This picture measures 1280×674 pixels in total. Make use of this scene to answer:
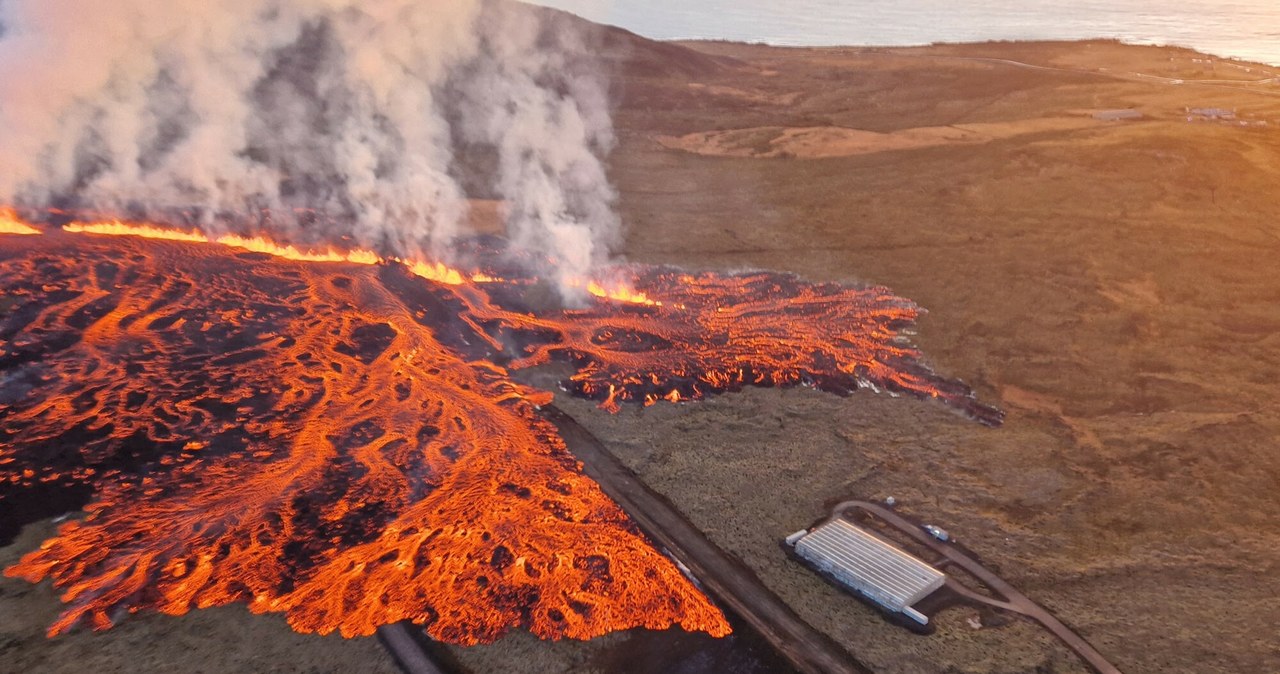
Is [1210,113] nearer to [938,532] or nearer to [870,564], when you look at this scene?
[938,532]

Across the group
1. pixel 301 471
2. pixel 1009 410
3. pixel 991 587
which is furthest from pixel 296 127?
pixel 991 587

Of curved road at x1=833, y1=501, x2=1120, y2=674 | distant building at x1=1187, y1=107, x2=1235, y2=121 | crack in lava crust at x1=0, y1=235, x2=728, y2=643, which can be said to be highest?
distant building at x1=1187, y1=107, x2=1235, y2=121

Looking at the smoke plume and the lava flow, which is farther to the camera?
the smoke plume

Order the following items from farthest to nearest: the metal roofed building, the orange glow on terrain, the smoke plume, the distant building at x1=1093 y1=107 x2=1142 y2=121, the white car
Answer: the distant building at x1=1093 y1=107 x2=1142 y2=121, the smoke plume, the orange glow on terrain, the white car, the metal roofed building

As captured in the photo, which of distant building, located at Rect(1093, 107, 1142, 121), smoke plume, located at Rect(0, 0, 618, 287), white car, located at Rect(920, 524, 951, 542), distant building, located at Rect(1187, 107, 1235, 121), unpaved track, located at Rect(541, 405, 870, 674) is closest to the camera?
unpaved track, located at Rect(541, 405, 870, 674)

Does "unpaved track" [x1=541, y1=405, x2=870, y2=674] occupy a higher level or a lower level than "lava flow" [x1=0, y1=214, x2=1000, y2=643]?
lower

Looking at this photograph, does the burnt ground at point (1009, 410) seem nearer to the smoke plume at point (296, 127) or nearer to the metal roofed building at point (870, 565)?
the metal roofed building at point (870, 565)

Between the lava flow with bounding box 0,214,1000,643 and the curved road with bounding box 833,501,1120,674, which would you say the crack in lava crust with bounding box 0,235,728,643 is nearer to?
the lava flow with bounding box 0,214,1000,643

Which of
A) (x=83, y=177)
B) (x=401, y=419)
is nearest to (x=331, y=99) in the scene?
(x=83, y=177)

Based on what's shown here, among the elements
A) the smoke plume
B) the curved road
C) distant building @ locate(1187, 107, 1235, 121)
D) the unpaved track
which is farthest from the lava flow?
distant building @ locate(1187, 107, 1235, 121)
